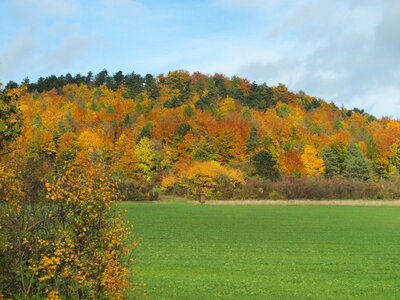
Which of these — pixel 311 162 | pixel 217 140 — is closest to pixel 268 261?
pixel 311 162

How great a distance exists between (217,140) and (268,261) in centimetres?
9218

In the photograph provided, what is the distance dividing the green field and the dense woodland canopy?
3324 centimetres

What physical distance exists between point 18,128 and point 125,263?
3360 mm

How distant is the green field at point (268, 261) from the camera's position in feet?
59.9

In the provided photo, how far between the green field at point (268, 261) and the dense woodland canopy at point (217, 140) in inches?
1309

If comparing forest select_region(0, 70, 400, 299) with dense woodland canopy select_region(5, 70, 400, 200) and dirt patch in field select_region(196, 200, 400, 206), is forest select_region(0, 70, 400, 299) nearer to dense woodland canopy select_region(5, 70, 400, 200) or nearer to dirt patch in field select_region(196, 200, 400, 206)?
dense woodland canopy select_region(5, 70, 400, 200)

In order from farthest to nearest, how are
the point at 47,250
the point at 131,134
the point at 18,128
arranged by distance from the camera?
the point at 131,134 → the point at 18,128 → the point at 47,250

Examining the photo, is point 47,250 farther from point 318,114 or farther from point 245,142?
point 318,114

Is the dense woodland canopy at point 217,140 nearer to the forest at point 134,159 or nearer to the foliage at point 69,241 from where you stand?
the forest at point 134,159

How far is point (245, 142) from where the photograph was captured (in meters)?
118

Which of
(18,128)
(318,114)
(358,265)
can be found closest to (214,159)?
(318,114)

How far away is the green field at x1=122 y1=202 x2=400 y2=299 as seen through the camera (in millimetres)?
18250

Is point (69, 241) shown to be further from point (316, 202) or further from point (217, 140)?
point (217, 140)

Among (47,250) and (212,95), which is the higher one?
(212,95)
